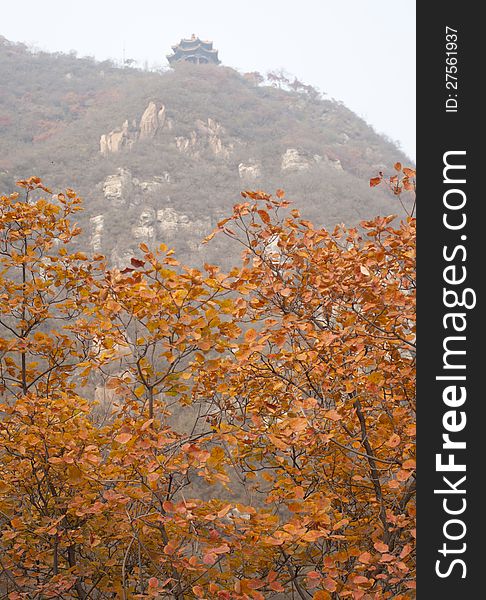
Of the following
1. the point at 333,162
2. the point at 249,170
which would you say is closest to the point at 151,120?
the point at 249,170

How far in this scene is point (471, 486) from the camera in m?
1.39

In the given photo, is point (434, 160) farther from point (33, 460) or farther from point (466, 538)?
point (33, 460)

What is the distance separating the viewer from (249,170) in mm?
30312

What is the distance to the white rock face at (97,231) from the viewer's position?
68.0ft

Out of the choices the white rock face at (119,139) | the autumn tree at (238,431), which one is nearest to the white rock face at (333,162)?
the white rock face at (119,139)

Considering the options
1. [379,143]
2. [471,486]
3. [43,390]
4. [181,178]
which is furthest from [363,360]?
[379,143]

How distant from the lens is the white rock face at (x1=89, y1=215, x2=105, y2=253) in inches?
816

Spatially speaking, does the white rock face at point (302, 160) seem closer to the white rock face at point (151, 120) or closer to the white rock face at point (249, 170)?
the white rock face at point (249, 170)

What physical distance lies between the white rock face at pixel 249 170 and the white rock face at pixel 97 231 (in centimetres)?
1039

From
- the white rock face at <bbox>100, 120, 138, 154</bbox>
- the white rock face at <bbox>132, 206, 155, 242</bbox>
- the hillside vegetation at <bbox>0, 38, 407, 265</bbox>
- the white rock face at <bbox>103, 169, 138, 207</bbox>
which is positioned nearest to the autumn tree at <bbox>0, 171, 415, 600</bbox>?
the hillside vegetation at <bbox>0, 38, 407, 265</bbox>

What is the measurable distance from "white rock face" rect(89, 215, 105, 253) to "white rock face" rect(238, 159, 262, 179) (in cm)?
1039

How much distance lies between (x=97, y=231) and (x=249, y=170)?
12.0m

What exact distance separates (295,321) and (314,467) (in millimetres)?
826

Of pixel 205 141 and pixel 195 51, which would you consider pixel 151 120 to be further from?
pixel 195 51
